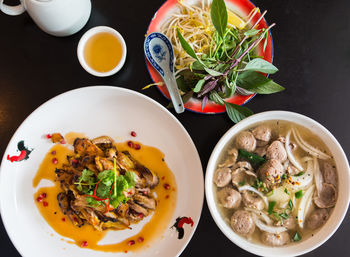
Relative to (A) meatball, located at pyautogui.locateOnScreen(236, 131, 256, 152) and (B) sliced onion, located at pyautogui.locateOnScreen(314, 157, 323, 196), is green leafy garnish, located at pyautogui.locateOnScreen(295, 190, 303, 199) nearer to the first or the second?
(B) sliced onion, located at pyautogui.locateOnScreen(314, 157, 323, 196)

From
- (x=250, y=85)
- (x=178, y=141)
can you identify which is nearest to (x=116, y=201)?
(x=178, y=141)

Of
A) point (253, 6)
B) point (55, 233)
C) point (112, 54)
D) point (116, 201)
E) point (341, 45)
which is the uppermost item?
point (253, 6)

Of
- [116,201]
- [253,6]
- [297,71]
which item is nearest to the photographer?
[116,201]

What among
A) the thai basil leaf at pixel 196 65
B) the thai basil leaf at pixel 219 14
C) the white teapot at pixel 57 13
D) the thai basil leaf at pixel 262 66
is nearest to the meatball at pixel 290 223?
the thai basil leaf at pixel 262 66

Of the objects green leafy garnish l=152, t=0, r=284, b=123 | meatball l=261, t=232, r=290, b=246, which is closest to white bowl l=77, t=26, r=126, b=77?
green leafy garnish l=152, t=0, r=284, b=123

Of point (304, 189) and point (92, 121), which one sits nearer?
point (304, 189)

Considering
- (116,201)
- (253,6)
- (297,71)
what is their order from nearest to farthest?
(116,201) → (253,6) → (297,71)

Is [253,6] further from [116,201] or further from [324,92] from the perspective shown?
[116,201]

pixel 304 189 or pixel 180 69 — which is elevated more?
pixel 180 69

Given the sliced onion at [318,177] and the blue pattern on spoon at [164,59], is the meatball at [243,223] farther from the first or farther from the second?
the blue pattern on spoon at [164,59]
